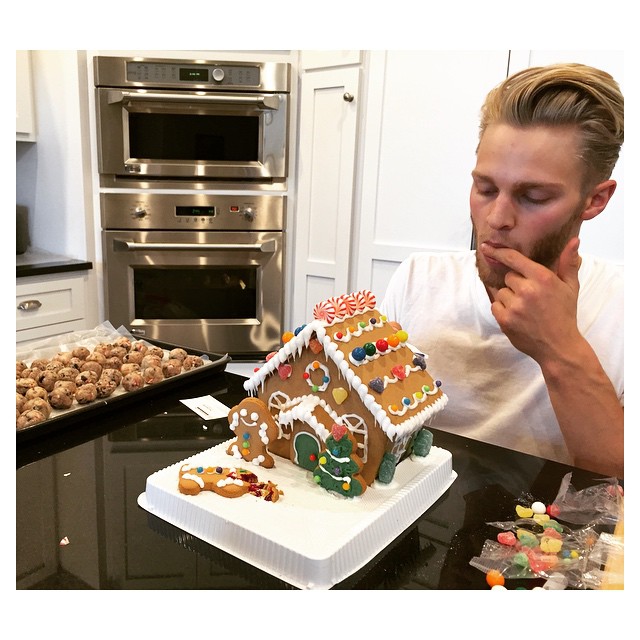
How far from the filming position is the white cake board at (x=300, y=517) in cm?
51

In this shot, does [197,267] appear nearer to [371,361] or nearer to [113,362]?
[113,362]

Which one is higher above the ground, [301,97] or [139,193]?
[301,97]

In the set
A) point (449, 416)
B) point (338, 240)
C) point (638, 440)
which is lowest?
point (449, 416)

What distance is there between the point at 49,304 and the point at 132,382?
125 centimetres

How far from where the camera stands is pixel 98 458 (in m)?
0.73

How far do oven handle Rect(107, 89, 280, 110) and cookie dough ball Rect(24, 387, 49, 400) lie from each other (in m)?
1.40

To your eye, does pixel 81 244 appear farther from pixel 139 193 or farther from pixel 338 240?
pixel 338 240

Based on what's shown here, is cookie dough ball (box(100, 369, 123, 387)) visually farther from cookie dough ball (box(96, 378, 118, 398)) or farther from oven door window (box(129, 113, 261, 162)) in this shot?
oven door window (box(129, 113, 261, 162))

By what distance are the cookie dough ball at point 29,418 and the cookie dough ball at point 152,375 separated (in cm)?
19

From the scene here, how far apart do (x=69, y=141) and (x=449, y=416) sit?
5.72 feet
